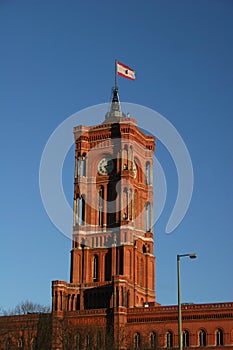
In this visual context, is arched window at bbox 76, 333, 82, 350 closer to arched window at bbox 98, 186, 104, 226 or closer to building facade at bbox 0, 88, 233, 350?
building facade at bbox 0, 88, 233, 350

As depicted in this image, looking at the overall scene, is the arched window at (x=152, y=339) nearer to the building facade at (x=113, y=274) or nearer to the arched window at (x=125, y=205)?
the building facade at (x=113, y=274)

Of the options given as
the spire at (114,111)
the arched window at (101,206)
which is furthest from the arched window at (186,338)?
the spire at (114,111)

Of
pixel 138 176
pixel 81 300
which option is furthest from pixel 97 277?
Answer: pixel 138 176

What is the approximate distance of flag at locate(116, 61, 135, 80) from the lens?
12681 cm

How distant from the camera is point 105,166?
127m

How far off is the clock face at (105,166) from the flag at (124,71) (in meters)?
15.9

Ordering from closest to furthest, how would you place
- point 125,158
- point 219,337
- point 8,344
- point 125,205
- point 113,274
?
1. point 219,337
2. point 8,344
3. point 113,274
4. point 125,205
5. point 125,158

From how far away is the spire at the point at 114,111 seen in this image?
438 feet

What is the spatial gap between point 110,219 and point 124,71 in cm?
2761

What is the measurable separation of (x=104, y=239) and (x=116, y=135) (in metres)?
19.6

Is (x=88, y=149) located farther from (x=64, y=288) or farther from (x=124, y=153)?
(x=64, y=288)

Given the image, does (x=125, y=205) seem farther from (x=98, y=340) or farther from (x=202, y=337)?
(x=98, y=340)

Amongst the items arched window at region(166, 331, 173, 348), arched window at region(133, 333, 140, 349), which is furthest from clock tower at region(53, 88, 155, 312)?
arched window at region(166, 331, 173, 348)

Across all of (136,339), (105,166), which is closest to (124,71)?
(105,166)
